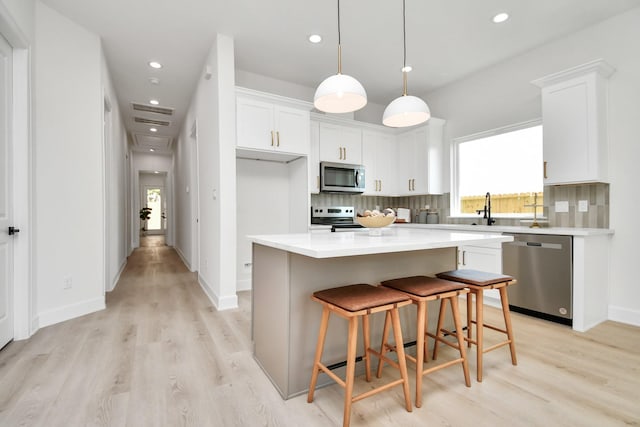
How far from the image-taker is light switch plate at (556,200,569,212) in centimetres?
A: 335

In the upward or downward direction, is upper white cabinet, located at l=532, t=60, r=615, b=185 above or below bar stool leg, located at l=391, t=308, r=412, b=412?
above

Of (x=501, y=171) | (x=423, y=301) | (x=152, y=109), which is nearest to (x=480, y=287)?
(x=423, y=301)

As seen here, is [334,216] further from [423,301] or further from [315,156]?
[423,301]

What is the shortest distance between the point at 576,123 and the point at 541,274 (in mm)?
1479

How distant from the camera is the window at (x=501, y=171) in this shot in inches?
146

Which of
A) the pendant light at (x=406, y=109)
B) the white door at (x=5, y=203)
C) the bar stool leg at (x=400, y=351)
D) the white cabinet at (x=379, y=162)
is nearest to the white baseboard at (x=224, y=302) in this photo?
the white door at (x=5, y=203)

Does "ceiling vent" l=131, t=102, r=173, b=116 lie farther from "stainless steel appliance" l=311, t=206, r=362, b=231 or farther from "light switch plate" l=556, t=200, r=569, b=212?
"light switch plate" l=556, t=200, r=569, b=212

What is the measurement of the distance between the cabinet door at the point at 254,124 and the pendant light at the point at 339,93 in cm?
153

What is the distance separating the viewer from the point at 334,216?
185 inches

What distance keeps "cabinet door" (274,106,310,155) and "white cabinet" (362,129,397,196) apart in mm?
1199

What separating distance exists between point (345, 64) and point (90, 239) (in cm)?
353

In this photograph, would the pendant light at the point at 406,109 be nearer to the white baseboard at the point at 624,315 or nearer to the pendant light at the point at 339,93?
the pendant light at the point at 339,93

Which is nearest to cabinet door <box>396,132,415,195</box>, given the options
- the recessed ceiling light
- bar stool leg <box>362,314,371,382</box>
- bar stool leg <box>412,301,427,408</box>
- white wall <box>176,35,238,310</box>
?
the recessed ceiling light

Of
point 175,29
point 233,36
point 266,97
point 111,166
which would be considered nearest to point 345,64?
point 266,97
